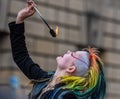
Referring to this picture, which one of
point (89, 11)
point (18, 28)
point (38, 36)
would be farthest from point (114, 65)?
point (18, 28)

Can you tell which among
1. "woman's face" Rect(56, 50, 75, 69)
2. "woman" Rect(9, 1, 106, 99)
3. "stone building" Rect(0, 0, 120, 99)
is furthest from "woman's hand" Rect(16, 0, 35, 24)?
"stone building" Rect(0, 0, 120, 99)

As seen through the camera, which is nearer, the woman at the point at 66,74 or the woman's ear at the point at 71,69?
the woman at the point at 66,74

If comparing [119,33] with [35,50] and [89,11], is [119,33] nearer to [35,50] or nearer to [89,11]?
[89,11]

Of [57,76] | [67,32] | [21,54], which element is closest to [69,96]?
[57,76]

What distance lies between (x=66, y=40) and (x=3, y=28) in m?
2.45

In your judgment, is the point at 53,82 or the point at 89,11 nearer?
the point at 53,82

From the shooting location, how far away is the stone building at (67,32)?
547 inches

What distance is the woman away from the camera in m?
3.65

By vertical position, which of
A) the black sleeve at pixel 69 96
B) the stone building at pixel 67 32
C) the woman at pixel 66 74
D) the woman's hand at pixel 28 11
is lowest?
the stone building at pixel 67 32

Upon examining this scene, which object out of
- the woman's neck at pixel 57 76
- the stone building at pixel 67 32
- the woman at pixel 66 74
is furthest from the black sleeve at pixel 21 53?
the stone building at pixel 67 32

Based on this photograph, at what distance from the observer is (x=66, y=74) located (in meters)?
3.75

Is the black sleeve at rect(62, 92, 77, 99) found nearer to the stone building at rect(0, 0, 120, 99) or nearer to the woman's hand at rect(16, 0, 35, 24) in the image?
the woman's hand at rect(16, 0, 35, 24)

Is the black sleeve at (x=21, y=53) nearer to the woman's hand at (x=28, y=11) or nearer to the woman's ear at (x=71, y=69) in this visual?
the woman's hand at (x=28, y=11)

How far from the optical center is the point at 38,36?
1466cm
